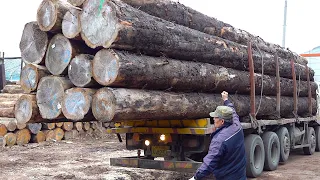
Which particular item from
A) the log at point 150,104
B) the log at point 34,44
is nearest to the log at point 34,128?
the log at point 34,44

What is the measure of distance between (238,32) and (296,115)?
3.70 metres

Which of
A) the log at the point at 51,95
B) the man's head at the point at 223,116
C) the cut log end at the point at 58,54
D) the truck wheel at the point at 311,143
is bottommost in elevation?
the truck wheel at the point at 311,143

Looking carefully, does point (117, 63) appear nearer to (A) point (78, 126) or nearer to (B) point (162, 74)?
(B) point (162, 74)

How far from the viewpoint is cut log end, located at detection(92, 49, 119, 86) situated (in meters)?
5.82

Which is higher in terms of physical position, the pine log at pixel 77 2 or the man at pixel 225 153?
the pine log at pixel 77 2

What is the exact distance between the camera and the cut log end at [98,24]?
5.92 m

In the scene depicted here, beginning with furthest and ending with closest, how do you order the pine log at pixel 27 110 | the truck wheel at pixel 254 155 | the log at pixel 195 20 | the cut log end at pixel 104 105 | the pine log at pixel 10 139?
the pine log at pixel 10 139 < the truck wheel at pixel 254 155 < the log at pixel 195 20 < the pine log at pixel 27 110 < the cut log end at pixel 104 105

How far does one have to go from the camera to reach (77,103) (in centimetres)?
609

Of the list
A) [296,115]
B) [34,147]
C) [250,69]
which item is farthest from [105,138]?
[250,69]

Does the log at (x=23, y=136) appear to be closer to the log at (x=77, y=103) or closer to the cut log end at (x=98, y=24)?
the log at (x=77, y=103)

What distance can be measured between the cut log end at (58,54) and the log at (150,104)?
91 centimetres

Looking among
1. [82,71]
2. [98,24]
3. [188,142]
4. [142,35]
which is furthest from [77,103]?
[188,142]

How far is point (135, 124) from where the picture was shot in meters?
8.30

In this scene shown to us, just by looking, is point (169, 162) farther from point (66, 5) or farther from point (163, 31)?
point (66, 5)
